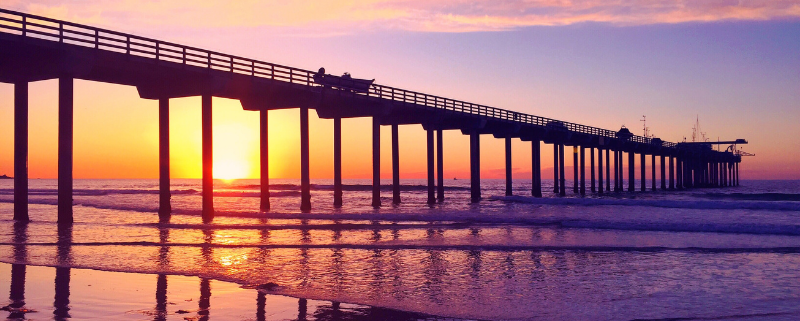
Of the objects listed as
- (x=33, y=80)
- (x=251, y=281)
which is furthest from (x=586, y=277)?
(x=33, y=80)

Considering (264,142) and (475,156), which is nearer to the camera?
(264,142)

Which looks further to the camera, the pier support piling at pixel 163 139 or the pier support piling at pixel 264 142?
the pier support piling at pixel 264 142

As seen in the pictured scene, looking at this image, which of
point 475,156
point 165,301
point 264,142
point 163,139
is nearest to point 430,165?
point 475,156

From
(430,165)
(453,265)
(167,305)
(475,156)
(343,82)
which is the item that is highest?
(343,82)

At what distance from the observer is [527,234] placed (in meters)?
20.5

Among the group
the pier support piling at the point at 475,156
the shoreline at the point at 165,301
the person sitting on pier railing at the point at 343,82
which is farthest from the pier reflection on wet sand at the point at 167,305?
the pier support piling at the point at 475,156

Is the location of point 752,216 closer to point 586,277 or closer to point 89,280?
point 586,277

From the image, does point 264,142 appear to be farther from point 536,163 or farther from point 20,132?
point 536,163

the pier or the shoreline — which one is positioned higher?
the pier

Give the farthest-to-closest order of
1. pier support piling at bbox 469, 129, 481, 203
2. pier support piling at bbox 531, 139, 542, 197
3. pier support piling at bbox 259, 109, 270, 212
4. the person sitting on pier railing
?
pier support piling at bbox 531, 139, 542, 197 → pier support piling at bbox 469, 129, 481, 203 → the person sitting on pier railing → pier support piling at bbox 259, 109, 270, 212

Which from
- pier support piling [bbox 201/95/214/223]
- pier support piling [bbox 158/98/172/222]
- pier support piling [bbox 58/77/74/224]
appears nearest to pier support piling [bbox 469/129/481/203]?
pier support piling [bbox 201/95/214/223]

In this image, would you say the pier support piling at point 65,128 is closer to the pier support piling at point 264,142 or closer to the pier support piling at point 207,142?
the pier support piling at point 207,142

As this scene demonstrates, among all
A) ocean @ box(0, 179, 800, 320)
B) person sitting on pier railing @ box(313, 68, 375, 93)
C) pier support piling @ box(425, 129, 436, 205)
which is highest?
person sitting on pier railing @ box(313, 68, 375, 93)

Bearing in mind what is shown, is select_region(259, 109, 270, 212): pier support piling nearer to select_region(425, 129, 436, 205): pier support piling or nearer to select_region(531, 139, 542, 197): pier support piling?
select_region(425, 129, 436, 205): pier support piling
